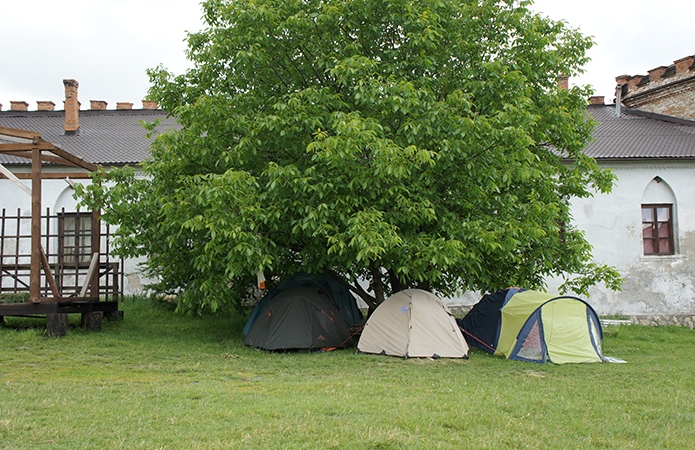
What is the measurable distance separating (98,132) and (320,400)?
1923 centimetres

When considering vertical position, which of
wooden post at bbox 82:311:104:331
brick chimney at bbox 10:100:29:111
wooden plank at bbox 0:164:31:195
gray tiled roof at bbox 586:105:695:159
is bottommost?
wooden post at bbox 82:311:104:331

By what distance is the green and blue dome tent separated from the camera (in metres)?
9.77

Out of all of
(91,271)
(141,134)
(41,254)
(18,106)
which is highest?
(18,106)

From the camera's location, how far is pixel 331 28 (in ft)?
A: 34.4

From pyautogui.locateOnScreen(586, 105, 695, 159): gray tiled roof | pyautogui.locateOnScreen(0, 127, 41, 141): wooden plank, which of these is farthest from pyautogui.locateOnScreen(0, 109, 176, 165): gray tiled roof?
pyautogui.locateOnScreen(586, 105, 695, 159): gray tiled roof

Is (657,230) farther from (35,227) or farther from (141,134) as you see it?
(141,134)

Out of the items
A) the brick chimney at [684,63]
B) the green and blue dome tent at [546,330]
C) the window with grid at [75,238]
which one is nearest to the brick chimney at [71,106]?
the window with grid at [75,238]

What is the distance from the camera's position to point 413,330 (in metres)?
10.0

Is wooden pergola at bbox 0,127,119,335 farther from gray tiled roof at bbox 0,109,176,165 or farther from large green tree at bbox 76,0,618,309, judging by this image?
gray tiled roof at bbox 0,109,176,165

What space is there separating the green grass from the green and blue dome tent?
1.63 feet

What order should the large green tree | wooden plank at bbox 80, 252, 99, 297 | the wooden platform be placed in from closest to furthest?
1. the large green tree
2. the wooden platform
3. wooden plank at bbox 80, 252, 99, 297

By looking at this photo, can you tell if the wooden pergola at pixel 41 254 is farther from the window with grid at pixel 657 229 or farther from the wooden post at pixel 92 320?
the window with grid at pixel 657 229

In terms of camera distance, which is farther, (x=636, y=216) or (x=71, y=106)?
(x=71, y=106)

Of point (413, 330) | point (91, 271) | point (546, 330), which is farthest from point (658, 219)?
point (91, 271)
